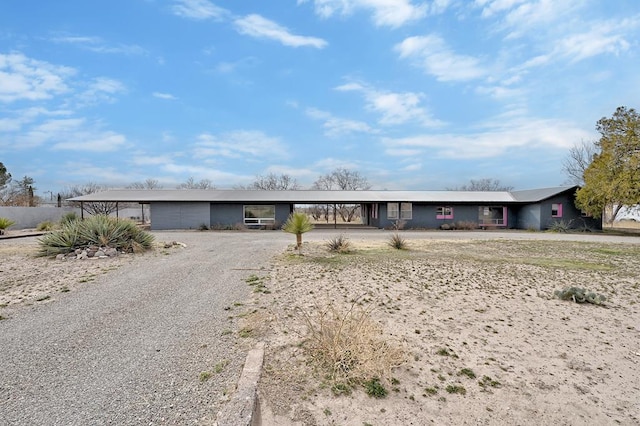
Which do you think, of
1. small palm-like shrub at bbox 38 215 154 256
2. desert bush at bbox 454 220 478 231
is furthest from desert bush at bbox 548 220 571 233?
small palm-like shrub at bbox 38 215 154 256

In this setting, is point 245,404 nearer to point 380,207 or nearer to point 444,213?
point 380,207

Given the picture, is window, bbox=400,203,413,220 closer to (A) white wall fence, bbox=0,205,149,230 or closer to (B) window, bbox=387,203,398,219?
(B) window, bbox=387,203,398,219

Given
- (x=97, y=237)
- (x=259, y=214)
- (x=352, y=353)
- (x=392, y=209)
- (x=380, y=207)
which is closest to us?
(x=352, y=353)

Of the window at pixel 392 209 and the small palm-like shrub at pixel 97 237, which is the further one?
the window at pixel 392 209

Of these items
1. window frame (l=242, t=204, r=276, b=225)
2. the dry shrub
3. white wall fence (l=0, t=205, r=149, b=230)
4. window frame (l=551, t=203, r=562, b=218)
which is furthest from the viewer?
window frame (l=551, t=203, r=562, b=218)

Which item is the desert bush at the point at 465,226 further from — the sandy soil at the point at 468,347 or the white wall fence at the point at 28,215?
the white wall fence at the point at 28,215

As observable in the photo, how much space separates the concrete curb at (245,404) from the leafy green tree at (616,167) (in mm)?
24723

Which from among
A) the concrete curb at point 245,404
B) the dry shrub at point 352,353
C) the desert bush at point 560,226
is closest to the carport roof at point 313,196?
the desert bush at point 560,226

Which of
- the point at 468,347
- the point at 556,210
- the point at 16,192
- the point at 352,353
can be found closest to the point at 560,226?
the point at 556,210

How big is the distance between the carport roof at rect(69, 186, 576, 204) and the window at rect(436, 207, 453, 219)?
0.78 meters

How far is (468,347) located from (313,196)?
70.1 feet

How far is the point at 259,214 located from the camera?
2377cm

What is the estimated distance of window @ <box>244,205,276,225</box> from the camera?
2359 cm

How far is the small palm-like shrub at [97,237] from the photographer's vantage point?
1015cm
